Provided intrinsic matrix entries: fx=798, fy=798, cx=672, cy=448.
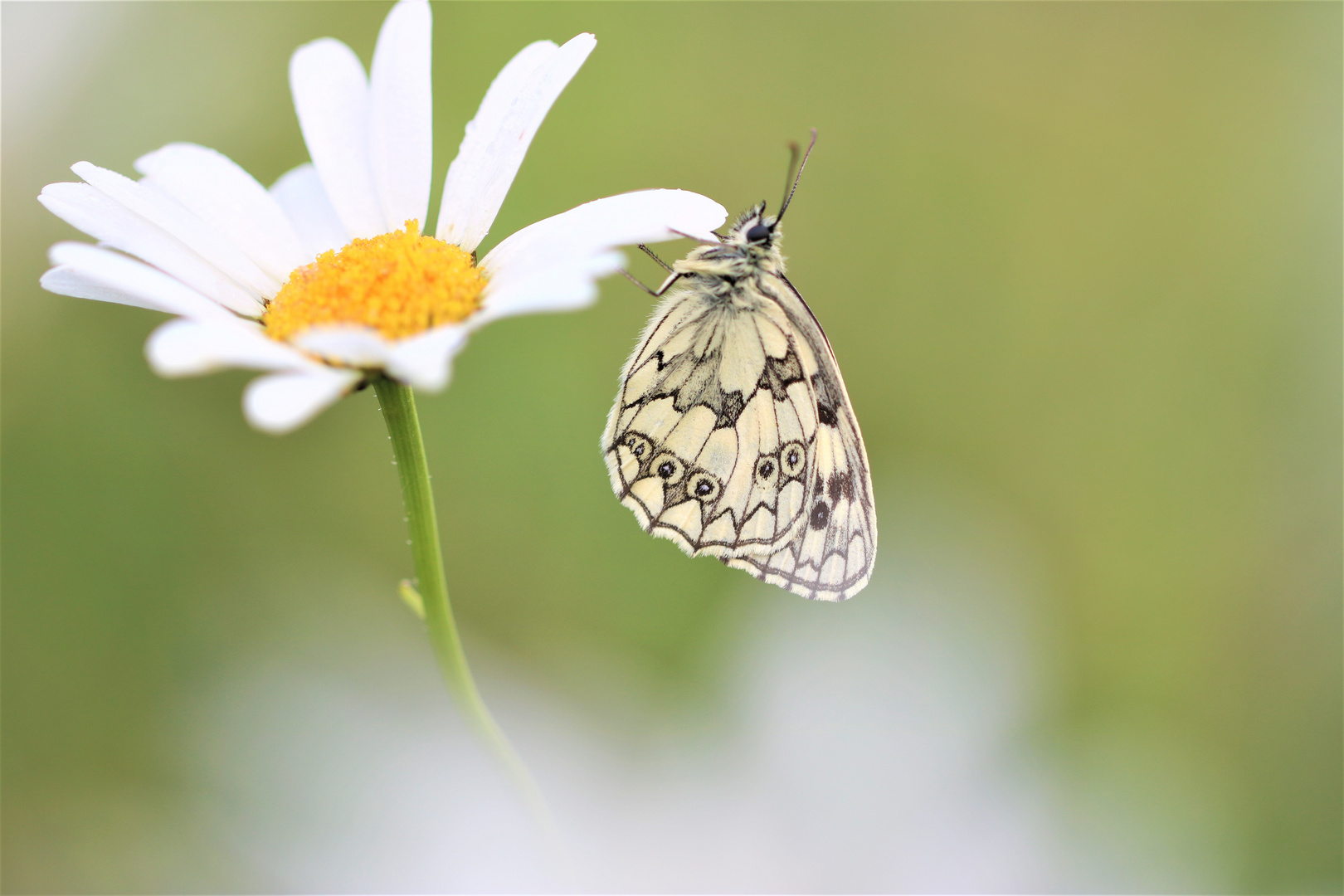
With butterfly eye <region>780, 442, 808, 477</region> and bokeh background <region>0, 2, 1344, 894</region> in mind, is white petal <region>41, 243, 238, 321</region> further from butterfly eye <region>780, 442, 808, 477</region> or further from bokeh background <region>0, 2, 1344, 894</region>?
bokeh background <region>0, 2, 1344, 894</region>

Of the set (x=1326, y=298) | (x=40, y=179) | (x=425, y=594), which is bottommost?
(x=425, y=594)

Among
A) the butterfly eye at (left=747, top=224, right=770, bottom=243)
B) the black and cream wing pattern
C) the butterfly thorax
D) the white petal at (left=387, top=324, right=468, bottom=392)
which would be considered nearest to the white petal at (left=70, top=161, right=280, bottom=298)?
the white petal at (left=387, top=324, right=468, bottom=392)

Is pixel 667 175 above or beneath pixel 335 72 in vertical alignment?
above

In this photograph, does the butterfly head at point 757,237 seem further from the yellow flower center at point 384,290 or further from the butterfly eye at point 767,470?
the yellow flower center at point 384,290

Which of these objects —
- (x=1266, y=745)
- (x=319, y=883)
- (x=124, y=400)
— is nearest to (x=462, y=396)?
(x=124, y=400)

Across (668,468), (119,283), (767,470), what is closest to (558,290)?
(119,283)

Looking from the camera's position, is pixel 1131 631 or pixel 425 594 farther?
pixel 1131 631

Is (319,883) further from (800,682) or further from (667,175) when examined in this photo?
(667,175)
